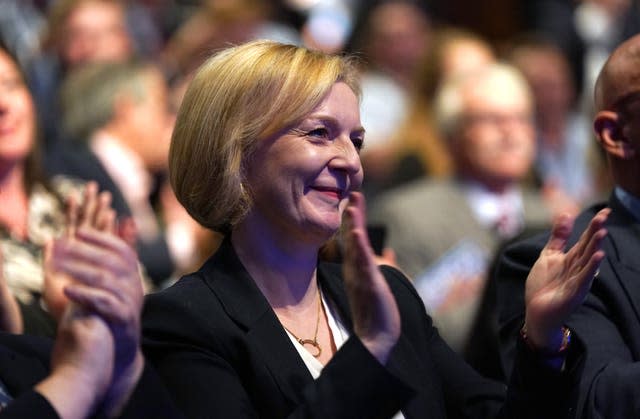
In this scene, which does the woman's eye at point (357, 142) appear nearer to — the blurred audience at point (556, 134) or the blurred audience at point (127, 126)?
the blurred audience at point (127, 126)

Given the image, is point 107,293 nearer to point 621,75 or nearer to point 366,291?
point 366,291

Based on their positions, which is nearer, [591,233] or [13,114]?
[591,233]

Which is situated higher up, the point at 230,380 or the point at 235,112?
the point at 235,112

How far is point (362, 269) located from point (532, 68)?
5602mm

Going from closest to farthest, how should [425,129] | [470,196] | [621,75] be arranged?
[621,75] → [470,196] → [425,129]

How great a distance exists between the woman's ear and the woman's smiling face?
0.70 meters

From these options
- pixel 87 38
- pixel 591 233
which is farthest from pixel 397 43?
A: pixel 591 233

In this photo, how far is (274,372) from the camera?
108 inches

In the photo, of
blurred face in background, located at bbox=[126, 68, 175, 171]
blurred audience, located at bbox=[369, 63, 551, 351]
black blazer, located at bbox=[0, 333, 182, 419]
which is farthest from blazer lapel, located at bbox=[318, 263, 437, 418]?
blurred face in background, located at bbox=[126, 68, 175, 171]

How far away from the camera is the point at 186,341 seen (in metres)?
2.73

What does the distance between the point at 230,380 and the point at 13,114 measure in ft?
6.77

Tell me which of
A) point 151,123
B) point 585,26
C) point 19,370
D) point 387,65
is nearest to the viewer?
point 19,370

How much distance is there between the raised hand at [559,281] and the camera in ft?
8.61

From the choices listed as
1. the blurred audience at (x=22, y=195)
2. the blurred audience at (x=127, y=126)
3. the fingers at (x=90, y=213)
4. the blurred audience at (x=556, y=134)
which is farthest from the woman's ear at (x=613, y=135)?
the blurred audience at (x=556, y=134)
